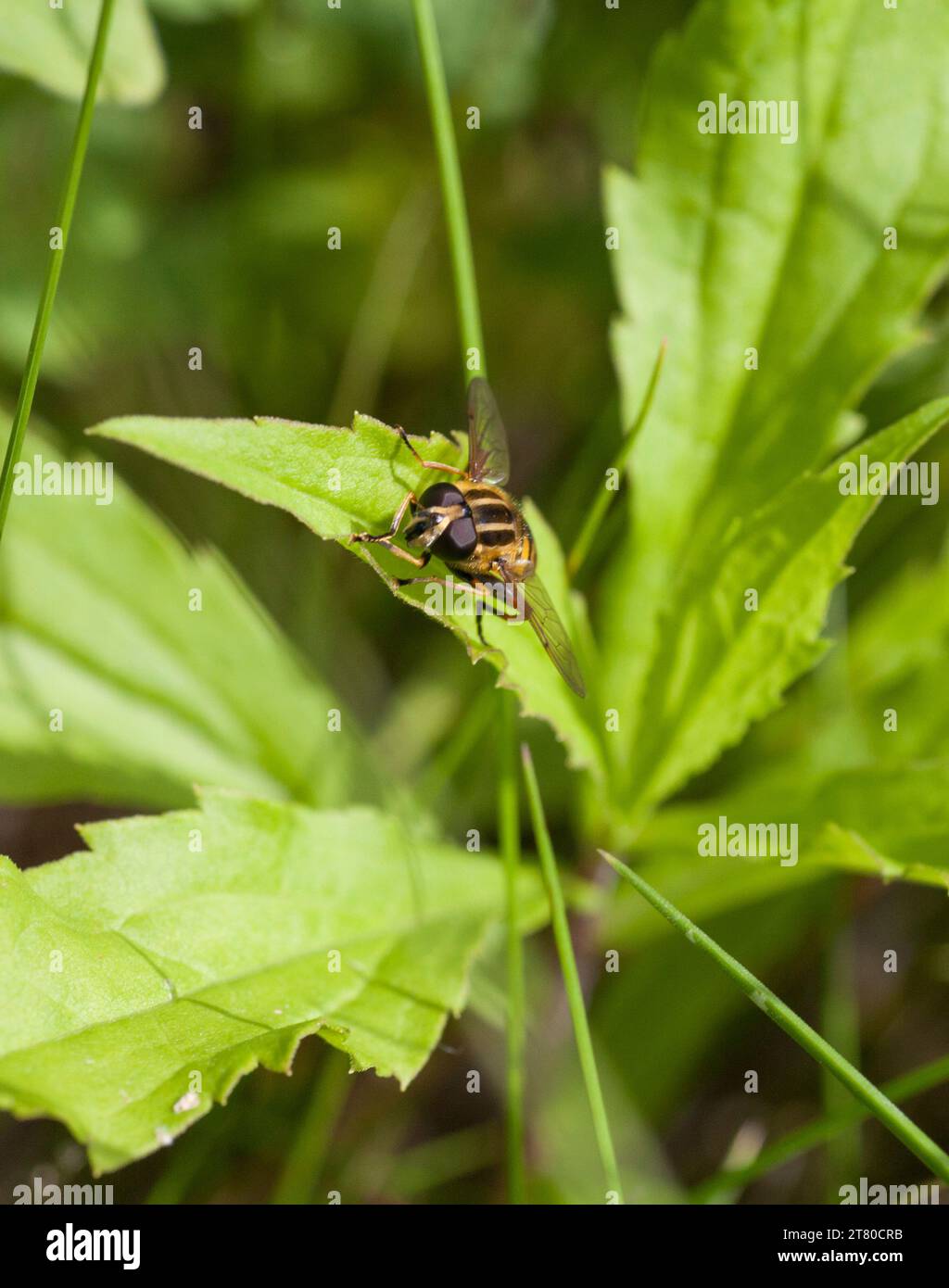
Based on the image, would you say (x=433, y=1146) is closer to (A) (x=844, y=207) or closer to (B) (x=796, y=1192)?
(B) (x=796, y=1192)

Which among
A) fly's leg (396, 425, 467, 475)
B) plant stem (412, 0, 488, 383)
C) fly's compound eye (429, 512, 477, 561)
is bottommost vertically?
fly's compound eye (429, 512, 477, 561)

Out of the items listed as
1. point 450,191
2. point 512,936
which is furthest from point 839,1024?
point 450,191

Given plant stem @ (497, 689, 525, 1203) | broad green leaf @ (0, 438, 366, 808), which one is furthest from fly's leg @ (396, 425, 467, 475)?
broad green leaf @ (0, 438, 366, 808)

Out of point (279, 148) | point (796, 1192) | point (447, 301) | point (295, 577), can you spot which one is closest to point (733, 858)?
point (796, 1192)

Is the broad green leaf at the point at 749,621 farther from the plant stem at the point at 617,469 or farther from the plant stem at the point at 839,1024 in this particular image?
the plant stem at the point at 839,1024

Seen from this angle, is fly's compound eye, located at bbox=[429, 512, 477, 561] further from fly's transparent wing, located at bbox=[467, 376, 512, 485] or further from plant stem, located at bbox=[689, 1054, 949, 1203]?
plant stem, located at bbox=[689, 1054, 949, 1203]

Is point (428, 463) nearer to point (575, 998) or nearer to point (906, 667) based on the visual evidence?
point (575, 998)
